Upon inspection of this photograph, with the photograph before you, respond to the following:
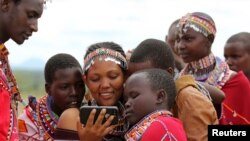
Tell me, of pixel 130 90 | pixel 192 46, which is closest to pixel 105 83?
pixel 130 90

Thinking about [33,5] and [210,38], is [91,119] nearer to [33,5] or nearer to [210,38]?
[33,5]

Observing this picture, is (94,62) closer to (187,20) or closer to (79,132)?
(79,132)

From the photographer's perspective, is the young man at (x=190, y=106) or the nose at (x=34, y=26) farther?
the young man at (x=190, y=106)

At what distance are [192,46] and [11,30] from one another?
1995mm

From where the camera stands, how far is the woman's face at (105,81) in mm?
4207

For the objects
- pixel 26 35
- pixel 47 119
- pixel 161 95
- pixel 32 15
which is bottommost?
pixel 47 119

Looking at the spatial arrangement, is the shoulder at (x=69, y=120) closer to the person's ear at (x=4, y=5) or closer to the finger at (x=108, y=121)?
the finger at (x=108, y=121)

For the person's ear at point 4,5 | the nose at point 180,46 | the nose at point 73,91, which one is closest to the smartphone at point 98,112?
the nose at point 73,91

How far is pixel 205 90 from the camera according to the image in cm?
421

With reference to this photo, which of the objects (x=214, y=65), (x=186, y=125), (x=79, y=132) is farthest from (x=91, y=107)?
(x=214, y=65)

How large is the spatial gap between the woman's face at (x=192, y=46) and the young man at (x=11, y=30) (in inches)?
69.8

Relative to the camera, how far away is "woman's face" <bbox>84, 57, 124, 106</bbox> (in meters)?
4.21

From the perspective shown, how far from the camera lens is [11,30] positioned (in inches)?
141

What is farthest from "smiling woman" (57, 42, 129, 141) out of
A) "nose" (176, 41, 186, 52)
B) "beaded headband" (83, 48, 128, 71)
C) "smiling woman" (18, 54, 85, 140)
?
"nose" (176, 41, 186, 52)
